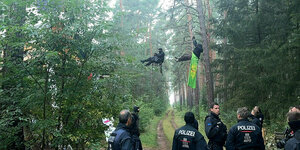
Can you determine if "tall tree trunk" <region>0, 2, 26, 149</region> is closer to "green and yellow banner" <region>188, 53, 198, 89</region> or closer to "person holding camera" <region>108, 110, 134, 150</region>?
"person holding camera" <region>108, 110, 134, 150</region>

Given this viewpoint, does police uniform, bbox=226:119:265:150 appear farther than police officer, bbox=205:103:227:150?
No

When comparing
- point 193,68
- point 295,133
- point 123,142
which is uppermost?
point 193,68

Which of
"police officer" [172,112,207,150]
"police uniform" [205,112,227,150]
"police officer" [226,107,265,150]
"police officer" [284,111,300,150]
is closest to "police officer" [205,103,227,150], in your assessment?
"police uniform" [205,112,227,150]

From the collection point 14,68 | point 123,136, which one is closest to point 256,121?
point 123,136

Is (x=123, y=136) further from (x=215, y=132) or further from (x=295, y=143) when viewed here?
(x=295, y=143)

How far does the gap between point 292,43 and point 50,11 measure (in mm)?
7873

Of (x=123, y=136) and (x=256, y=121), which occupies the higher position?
(x=123, y=136)

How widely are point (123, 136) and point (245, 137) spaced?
2567 millimetres

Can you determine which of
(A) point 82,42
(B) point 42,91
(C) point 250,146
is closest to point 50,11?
(A) point 82,42

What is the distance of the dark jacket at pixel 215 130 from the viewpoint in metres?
5.09

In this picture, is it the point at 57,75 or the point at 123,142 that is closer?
the point at 123,142

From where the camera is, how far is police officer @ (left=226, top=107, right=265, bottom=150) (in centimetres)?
477

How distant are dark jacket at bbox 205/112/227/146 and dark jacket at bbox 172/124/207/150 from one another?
0.47 m

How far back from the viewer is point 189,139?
4.71 metres
